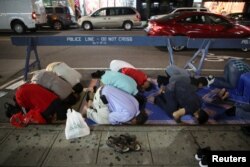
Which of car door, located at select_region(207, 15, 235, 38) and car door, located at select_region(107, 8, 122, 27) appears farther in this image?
car door, located at select_region(107, 8, 122, 27)

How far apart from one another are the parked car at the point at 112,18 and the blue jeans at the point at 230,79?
35.2ft

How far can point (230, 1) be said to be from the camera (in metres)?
19.8

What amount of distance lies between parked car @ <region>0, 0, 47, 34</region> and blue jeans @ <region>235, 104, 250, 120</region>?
11910mm

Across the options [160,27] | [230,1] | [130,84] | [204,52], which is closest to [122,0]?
[230,1]

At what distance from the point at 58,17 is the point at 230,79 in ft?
42.7

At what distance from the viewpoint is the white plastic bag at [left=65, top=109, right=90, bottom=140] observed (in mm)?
2656

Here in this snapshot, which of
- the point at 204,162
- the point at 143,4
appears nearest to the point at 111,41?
the point at 204,162

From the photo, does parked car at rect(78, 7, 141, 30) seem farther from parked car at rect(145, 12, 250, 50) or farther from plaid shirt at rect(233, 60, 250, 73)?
plaid shirt at rect(233, 60, 250, 73)

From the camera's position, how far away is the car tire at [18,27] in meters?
12.3

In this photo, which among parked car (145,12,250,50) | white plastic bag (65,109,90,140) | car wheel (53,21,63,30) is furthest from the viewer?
car wheel (53,21,63,30)

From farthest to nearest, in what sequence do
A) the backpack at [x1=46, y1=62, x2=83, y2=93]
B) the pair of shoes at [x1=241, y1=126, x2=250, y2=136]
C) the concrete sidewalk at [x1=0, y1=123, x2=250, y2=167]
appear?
the backpack at [x1=46, y1=62, x2=83, y2=93] → the pair of shoes at [x1=241, y1=126, x2=250, y2=136] → the concrete sidewalk at [x1=0, y1=123, x2=250, y2=167]

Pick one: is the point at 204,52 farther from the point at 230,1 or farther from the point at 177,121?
the point at 230,1

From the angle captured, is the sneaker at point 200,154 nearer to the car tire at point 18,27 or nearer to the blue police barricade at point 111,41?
the blue police barricade at point 111,41

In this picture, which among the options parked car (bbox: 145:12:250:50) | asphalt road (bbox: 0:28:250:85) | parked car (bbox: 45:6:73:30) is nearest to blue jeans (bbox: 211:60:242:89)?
asphalt road (bbox: 0:28:250:85)
